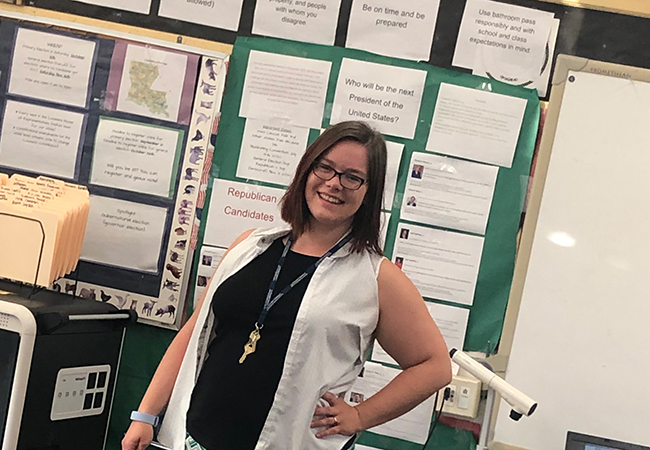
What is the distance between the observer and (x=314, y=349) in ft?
3.90

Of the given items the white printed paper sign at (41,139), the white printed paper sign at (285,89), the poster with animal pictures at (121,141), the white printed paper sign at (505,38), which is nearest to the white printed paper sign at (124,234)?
the poster with animal pictures at (121,141)

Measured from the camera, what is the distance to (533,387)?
1.79 meters

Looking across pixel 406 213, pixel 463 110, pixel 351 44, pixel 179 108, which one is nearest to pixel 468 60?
pixel 463 110

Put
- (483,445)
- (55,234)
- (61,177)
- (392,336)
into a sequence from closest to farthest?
1. (392,336)
2. (55,234)
3. (483,445)
4. (61,177)

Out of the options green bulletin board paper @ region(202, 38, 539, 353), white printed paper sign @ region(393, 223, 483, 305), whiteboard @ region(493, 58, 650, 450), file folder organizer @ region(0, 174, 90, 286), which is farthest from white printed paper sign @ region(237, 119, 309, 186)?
whiteboard @ region(493, 58, 650, 450)

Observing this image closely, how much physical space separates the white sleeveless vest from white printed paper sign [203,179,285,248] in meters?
0.65

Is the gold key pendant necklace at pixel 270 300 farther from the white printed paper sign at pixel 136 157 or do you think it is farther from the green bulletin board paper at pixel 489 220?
the white printed paper sign at pixel 136 157

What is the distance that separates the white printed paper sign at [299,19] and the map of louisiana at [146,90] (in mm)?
332

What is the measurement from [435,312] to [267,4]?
3.32ft

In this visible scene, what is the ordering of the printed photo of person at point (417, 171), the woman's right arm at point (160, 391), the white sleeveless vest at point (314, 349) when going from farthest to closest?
1. the printed photo of person at point (417, 171)
2. the woman's right arm at point (160, 391)
3. the white sleeveless vest at point (314, 349)

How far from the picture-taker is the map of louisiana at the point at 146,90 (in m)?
1.96

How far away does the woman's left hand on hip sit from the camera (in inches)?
47.7

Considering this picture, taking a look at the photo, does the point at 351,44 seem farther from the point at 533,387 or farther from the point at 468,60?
the point at 533,387

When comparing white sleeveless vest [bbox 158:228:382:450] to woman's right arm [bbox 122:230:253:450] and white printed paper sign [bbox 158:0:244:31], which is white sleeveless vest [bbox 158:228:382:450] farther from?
white printed paper sign [bbox 158:0:244:31]
